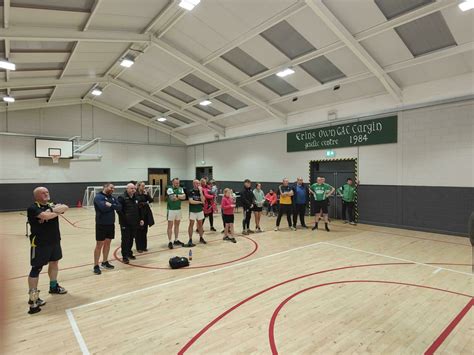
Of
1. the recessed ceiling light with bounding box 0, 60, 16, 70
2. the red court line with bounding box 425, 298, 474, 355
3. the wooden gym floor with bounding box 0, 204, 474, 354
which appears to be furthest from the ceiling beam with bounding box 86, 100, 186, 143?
the red court line with bounding box 425, 298, 474, 355

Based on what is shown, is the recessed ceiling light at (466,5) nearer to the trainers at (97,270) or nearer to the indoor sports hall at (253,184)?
the indoor sports hall at (253,184)

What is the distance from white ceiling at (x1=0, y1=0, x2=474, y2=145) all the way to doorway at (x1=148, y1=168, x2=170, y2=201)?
24.0ft

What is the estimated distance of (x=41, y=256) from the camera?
3605 millimetres

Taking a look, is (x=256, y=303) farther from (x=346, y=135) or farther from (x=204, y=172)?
(x=204, y=172)

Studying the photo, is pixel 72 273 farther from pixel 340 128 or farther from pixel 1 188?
pixel 1 188

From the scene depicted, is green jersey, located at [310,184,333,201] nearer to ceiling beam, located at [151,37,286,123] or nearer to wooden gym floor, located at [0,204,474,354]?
wooden gym floor, located at [0,204,474,354]

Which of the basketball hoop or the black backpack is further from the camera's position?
the basketball hoop

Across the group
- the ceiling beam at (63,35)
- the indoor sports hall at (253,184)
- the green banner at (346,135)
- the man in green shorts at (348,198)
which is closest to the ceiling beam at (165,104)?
the indoor sports hall at (253,184)

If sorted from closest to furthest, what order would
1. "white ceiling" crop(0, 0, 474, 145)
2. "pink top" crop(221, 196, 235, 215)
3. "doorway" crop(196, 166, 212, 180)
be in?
"white ceiling" crop(0, 0, 474, 145) < "pink top" crop(221, 196, 235, 215) < "doorway" crop(196, 166, 212, 180)

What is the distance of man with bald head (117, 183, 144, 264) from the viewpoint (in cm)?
542

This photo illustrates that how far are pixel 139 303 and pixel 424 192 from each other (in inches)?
338

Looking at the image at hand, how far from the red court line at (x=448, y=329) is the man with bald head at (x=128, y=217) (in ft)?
16.2

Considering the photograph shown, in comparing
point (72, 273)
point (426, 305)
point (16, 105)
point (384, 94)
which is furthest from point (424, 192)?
point (16, 105)

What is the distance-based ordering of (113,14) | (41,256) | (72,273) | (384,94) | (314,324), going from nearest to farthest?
(314,324) < (41,256) < (72,273) < (113,14) < (384,94)
